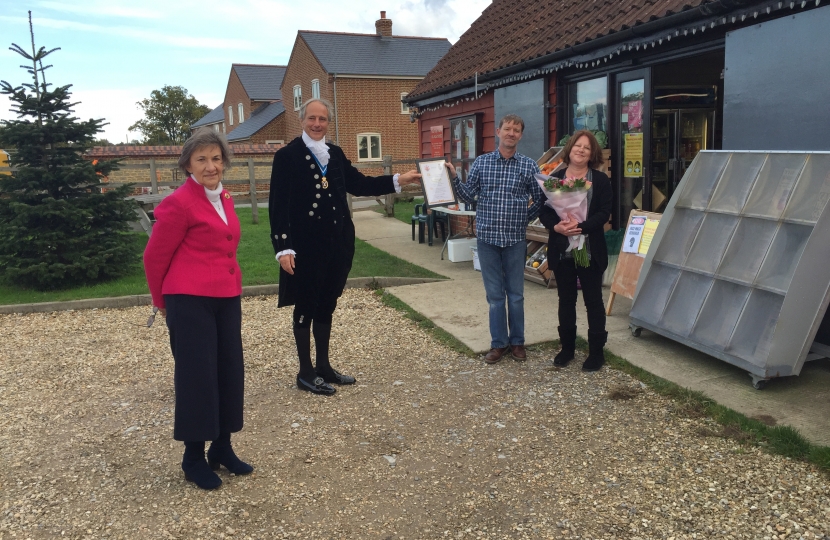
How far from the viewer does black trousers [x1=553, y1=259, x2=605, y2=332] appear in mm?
5000

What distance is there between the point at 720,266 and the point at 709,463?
5.87 feet

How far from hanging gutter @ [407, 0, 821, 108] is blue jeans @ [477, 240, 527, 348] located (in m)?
2.56

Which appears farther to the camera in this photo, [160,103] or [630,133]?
[160,103]

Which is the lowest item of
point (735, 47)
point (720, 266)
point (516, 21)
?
point (720, 266)

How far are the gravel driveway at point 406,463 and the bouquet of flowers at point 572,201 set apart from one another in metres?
0.94

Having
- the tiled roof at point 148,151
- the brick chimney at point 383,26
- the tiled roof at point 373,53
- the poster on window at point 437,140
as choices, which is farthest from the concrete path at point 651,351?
the brick chimney at point 383,26

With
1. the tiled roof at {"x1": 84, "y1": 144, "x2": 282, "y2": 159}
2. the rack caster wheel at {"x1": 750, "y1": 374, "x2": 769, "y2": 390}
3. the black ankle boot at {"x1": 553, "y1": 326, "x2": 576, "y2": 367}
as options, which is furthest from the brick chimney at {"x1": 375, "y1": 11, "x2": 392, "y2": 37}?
the rack caster wheel at {"x1": 750, "y1": 374, "x2": 769, "y2": 390}

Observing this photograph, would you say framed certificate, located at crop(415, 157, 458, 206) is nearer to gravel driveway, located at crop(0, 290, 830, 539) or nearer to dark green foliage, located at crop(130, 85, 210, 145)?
gravel driveway, located at crop(0, 290, 830, 539)

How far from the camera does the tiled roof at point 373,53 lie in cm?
3306

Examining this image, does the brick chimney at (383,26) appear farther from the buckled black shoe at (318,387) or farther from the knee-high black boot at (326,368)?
the buckled black shoe at (318,387)

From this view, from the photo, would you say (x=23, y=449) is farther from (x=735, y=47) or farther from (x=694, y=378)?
(x=735, y=47)

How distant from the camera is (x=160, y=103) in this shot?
56.8 metres

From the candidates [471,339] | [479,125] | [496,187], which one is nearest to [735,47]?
[496,187]

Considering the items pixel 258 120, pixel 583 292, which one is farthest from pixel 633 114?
pixel 258 120
